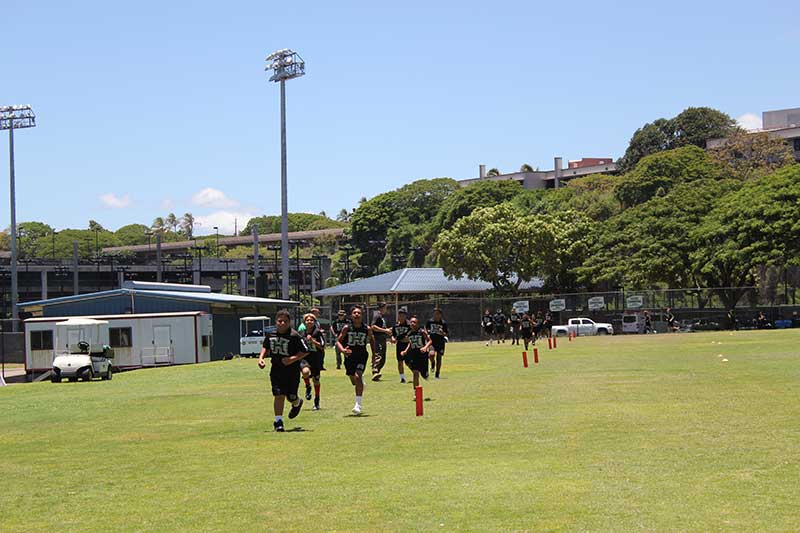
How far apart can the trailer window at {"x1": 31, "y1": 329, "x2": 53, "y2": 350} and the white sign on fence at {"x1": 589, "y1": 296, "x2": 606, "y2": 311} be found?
3849cm

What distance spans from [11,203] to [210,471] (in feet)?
274

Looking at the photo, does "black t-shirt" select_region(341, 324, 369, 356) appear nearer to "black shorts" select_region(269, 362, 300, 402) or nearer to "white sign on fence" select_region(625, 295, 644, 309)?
"black shorts" select_region(269, 362, 300, 402)

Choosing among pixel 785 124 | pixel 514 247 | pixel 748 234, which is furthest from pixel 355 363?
pixel 785 124

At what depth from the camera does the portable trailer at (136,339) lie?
53.6 meters

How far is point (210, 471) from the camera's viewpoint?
13.1 meters

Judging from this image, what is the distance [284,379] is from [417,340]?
745 centimetres

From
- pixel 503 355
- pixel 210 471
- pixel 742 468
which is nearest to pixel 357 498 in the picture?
pixel 210 471

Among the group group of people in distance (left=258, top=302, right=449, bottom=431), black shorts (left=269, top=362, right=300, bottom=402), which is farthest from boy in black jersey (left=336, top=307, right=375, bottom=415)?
black shorts (left=269, top=362, right=300, bottom=402)

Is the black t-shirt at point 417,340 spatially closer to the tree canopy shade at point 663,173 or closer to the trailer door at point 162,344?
the trailer door at point 162,344

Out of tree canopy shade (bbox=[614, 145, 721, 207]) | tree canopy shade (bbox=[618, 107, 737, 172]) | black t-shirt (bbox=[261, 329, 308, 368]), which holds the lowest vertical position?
black t-shirt (bbox=[261, 329, 308, 368])

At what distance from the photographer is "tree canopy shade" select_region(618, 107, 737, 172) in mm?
140250

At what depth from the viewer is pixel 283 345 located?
56.6ft

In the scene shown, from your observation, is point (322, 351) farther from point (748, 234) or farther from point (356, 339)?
point (748, 234)

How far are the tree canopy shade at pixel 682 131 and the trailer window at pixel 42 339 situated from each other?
329 ft
